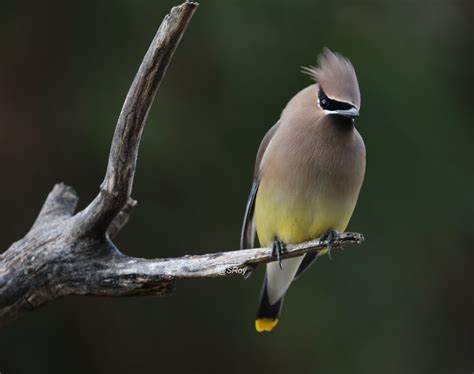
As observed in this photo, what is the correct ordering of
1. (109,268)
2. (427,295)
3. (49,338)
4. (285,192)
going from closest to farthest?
(109,268) → (285,192) → (49,338) → (427,295)

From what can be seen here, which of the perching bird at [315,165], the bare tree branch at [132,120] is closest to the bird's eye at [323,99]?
the perching bird at [315,165]

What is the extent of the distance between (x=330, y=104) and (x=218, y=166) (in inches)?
76.3

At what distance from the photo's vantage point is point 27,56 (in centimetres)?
590

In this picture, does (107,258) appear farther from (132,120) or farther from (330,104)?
(330,104)

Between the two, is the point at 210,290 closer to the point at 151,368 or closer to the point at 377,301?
the point at 151,368

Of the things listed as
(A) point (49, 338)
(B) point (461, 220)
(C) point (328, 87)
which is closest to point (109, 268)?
(C) point (328, 87)

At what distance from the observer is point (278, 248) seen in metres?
3.96

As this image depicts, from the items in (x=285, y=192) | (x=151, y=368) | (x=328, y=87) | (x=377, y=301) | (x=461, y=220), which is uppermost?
(x=328, y=87)

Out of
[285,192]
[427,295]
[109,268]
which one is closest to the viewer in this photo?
[109,268]

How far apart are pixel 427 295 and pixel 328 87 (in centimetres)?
272

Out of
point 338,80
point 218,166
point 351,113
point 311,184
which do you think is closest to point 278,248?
point 311,184

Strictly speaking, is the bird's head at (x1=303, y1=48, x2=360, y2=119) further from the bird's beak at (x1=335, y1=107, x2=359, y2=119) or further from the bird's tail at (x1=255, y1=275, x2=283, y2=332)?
the bird's tail at (x1=255, y1=275, x2=283, y2=332)

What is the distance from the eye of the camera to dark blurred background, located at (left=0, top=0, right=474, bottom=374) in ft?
19.0

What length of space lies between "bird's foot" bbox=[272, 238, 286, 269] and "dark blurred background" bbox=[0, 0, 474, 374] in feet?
5.63
